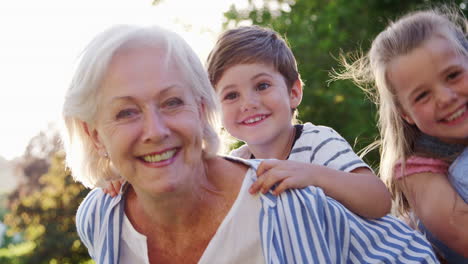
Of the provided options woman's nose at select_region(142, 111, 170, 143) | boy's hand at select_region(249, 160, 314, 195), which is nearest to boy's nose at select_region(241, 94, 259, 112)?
boy's hand at select_region(249, 160, 314, 195)

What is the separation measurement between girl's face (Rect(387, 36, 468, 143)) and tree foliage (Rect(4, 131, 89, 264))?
31.6 feet

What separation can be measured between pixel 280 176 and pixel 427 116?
3.45 ft

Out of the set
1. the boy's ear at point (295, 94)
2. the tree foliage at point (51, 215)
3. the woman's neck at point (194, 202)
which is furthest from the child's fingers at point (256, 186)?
the tree foliage at point (51, 215)

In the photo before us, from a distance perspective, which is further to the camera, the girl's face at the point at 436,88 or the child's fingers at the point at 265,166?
the girl's face at the point at 436,88

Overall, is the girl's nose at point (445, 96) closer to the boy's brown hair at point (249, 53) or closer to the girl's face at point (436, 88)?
the girl's face at point (436, 88)

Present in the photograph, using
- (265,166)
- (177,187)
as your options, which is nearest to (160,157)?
(177,187)

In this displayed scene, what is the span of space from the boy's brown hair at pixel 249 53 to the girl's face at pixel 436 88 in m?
0.80

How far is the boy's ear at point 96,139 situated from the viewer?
8.47 ft

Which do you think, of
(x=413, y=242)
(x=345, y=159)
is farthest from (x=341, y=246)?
(x=345, y=159)

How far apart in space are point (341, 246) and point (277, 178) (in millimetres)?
404

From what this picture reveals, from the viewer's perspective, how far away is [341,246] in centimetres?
246

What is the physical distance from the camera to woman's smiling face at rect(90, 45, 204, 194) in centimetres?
232

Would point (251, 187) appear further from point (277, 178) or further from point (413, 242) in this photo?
point (413, 242)

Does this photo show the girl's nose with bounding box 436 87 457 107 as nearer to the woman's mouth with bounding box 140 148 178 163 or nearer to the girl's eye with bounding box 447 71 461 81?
the girl's eye with bounding box 447 71 461 81
